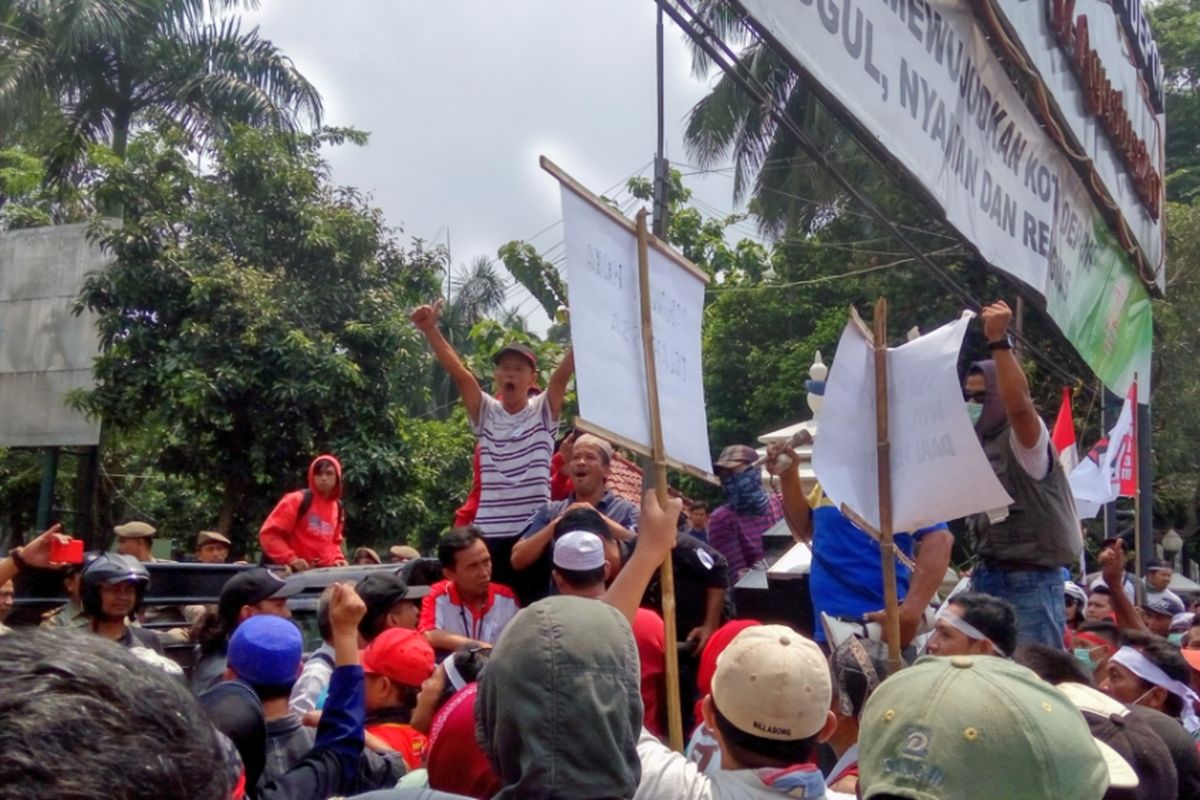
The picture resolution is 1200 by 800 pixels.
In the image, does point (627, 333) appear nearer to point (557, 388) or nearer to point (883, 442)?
point (883, 442)

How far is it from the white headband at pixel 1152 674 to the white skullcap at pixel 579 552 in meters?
2.18

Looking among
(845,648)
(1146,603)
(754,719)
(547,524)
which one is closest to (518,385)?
(547,524)

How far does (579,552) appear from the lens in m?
3.92

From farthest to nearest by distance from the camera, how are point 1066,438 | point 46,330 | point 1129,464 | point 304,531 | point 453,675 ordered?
1. point 46,330
2. point 1129,464
3. point 1066,438
4. point 304,531
5. point 453,675

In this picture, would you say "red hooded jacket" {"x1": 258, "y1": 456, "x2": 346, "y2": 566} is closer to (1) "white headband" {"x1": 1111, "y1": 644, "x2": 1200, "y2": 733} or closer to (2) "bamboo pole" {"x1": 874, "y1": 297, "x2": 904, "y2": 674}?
(2) "bamboo pole" {"x1": 874, "y1": 297, "x2": 904, "y2": 674}

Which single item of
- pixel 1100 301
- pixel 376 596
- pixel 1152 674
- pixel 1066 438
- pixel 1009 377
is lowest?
pixel 1152 674

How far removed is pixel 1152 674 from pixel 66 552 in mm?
4172

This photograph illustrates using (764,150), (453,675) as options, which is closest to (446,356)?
(453,675)

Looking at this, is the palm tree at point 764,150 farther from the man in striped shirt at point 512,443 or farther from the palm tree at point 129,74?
the man in striped shirt at point 512,443

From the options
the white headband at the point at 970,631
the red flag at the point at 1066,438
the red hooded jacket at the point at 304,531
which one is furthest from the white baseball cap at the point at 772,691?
the red flag at the point at 1066,438

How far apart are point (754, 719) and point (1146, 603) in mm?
7865

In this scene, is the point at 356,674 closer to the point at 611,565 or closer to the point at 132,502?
the point at 611,565

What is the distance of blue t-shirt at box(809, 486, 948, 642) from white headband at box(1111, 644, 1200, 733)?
807 millimetres

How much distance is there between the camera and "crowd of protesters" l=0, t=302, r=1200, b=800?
1113 mm
